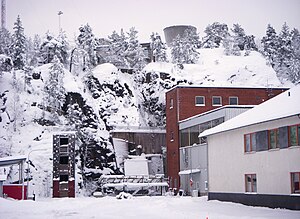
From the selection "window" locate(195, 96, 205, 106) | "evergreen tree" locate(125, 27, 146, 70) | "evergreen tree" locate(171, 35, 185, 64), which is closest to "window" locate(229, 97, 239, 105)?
"window" locate(195, 96, 205, 106)

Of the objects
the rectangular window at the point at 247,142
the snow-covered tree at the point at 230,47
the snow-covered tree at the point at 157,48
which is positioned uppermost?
the snow-covered tree at the point at 230,47

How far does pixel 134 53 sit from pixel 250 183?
5176 cm

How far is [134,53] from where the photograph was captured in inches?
3031

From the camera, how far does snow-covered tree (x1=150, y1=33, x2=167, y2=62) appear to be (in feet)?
250

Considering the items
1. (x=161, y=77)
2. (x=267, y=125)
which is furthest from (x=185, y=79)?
(x=267, y=125)

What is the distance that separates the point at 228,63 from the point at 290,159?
54.0m

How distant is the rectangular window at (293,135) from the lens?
75.6 ft

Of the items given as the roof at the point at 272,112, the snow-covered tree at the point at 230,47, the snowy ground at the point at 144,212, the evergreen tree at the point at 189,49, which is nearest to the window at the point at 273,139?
the roof at the point at 272,112

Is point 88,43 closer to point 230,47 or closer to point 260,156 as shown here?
point 230,47

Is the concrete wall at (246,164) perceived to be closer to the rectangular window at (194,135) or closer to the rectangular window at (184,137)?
the rectangular window at (194,135)

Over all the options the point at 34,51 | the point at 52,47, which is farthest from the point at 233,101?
the point at 34,51

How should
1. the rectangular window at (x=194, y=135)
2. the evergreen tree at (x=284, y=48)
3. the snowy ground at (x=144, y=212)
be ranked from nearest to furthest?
the snowy ground at (x=144, y=212) < the rectangular window at (x=194, y=135) < the evergreen tree at (x=284, y=48)

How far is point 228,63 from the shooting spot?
7638 centimetres

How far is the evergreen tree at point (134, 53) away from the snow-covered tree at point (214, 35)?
25.7 m
